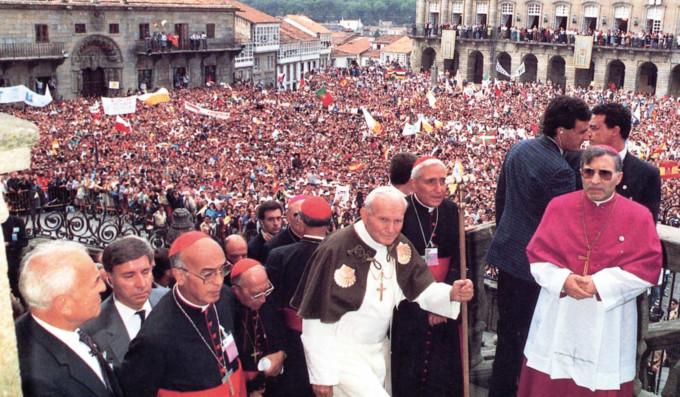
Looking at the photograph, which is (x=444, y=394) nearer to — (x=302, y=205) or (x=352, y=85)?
(x=302, y=205)

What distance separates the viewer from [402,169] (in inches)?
221

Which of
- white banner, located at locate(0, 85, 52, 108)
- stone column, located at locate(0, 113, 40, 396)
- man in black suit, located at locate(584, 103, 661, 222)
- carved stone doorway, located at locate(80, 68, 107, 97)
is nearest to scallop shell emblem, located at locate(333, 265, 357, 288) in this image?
man in black suit, located at locate(584, 103, 661, 222)

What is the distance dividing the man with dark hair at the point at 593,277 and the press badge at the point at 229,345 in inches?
75.5

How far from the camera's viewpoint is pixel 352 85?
46031mm

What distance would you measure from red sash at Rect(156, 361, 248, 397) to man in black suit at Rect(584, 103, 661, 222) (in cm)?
273

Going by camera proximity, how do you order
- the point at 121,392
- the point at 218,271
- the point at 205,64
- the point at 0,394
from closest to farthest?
1. the point at 0,394
2. the point at 121,392
3. the point at 218,271
4. the point at 205,64

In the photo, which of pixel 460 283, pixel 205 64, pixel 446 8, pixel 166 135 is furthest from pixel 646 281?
pixel 446 8

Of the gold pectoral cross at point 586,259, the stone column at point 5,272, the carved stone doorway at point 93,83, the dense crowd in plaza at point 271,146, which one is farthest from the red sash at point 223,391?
the carved stone doorway at point 93,83

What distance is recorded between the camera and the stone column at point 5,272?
232cm

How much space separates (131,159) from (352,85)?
25.1 m

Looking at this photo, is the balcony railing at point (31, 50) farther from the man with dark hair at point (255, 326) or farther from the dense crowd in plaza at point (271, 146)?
the man with dark hair at point (255, 326)

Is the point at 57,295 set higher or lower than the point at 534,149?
lower

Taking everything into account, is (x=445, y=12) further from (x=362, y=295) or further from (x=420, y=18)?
(x=362, y=295)

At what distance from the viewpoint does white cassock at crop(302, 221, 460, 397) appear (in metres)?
4.45
